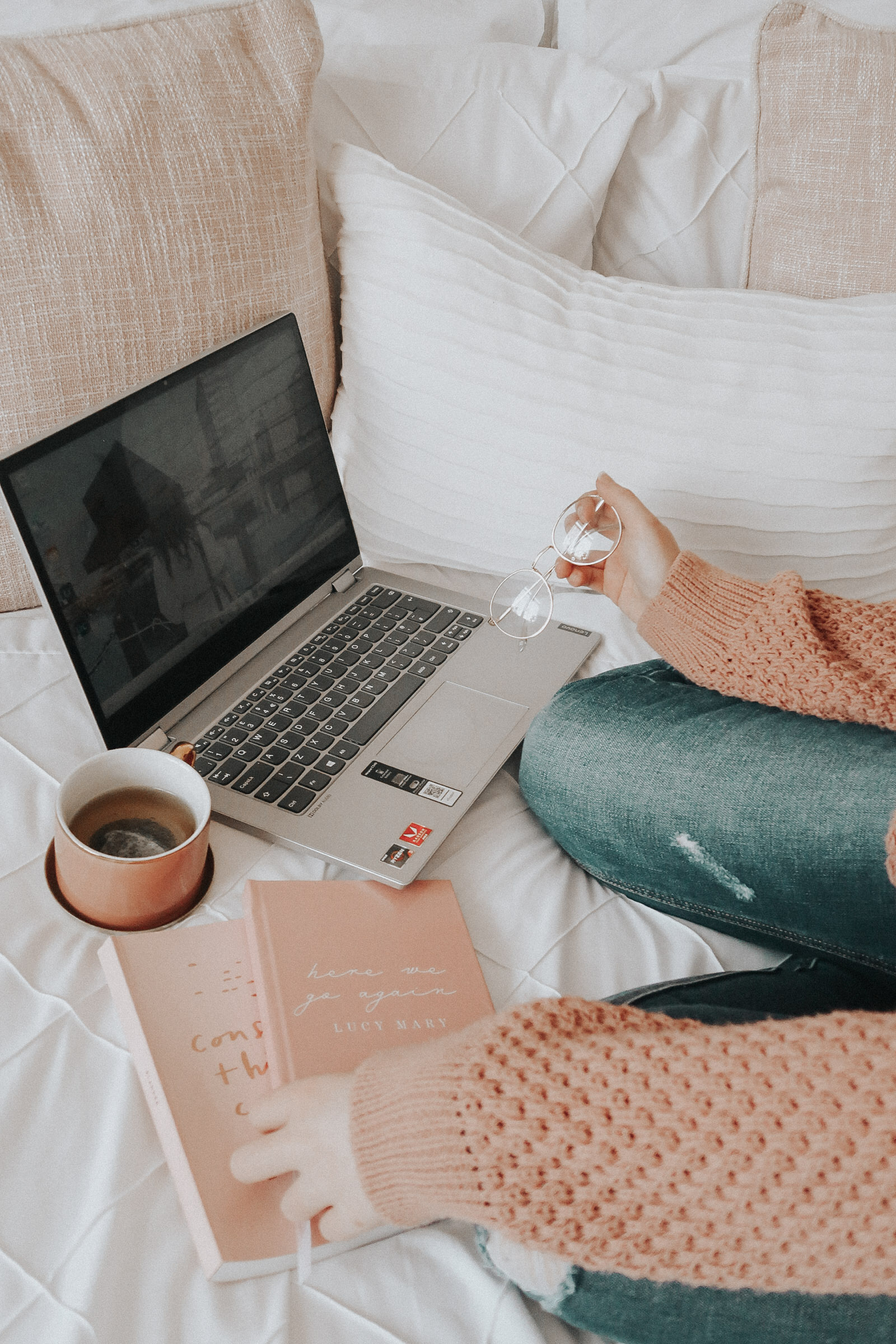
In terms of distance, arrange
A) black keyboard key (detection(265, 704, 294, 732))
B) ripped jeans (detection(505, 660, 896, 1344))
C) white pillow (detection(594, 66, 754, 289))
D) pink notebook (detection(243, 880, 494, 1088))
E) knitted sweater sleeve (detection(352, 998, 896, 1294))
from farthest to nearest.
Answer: white pillow (detection(594, 66, 754, 289))
black keyboard key (detection(265, 704, 294, 732))
ripped jeans (detection(505, 660, 896, 1344))
pink notebook (detection(243, 880, 494, 1088))
knitted sweater sleeve (detection(352, 998, 896, 1294))

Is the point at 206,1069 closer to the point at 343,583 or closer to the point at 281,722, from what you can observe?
the point at 281,722

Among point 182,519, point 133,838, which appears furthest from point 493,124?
point 133,838

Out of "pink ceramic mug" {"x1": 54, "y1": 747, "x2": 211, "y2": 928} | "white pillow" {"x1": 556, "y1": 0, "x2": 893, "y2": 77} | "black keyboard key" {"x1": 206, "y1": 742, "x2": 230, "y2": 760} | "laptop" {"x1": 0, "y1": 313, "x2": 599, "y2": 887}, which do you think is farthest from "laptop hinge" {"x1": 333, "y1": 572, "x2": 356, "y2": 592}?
"white pillow" {"x1": 556, "y1": 0, "x2": 893, "y2": 77}

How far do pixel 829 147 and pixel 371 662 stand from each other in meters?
0.69

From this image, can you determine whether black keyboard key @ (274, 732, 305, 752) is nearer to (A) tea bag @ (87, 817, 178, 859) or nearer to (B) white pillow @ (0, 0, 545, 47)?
(A) tea bag @ (87, 817, 178, 859)

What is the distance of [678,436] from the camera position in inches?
34.2

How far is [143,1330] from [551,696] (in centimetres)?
54

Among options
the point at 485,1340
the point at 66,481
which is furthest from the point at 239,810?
the point at 485,1340

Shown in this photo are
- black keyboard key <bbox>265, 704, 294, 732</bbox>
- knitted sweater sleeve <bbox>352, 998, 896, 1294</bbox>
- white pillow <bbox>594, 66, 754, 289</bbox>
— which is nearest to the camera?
knitted sweater sleeve <bbox>352, 998, 896, 1294</bbox>

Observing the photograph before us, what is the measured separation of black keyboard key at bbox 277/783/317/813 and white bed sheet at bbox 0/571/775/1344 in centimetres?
3

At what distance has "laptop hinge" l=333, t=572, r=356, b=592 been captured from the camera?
Answer: 926mm

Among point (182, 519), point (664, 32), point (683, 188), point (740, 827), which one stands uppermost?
point (664, 32)

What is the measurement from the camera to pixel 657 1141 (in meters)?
0.44

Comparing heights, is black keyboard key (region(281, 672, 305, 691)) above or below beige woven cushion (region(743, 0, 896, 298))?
below
